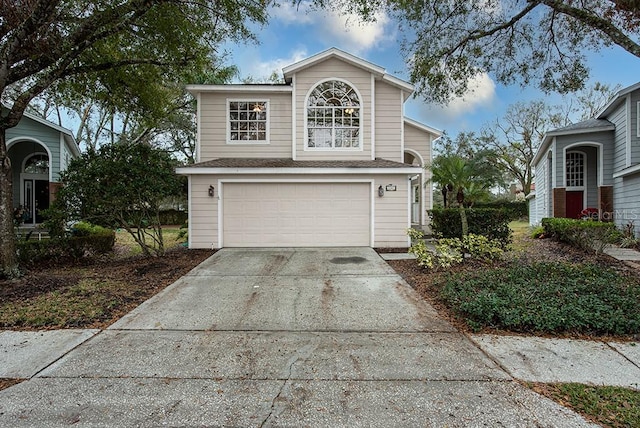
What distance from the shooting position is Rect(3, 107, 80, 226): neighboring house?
1173 centimetres

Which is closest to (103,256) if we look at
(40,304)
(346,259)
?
(40,304)

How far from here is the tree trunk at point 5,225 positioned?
662cm

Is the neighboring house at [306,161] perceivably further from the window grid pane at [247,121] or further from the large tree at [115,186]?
the large tree at [115,186]

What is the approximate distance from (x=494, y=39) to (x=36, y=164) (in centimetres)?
1823

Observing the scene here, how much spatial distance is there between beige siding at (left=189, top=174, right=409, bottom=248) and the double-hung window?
6.48ft

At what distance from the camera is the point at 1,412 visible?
2.54 metres

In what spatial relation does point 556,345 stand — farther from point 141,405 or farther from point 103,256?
point 103,256

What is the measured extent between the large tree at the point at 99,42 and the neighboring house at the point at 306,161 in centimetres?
217

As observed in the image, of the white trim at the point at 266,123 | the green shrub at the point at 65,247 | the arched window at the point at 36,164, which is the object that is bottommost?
the green shrub at the point at 65,247

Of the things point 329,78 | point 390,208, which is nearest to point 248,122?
point 329,78

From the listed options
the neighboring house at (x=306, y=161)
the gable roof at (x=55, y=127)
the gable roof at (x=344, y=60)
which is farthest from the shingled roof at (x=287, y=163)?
the gable roof at (x=55, y=127)

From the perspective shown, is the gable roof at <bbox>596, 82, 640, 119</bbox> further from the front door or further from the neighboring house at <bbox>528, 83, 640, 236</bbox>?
the front door

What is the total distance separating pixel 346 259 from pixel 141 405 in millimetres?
6247

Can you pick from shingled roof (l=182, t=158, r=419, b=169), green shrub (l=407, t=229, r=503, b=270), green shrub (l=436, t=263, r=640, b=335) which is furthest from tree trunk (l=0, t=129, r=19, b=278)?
green shrub (l=407, t=229, r=503, b=270)
